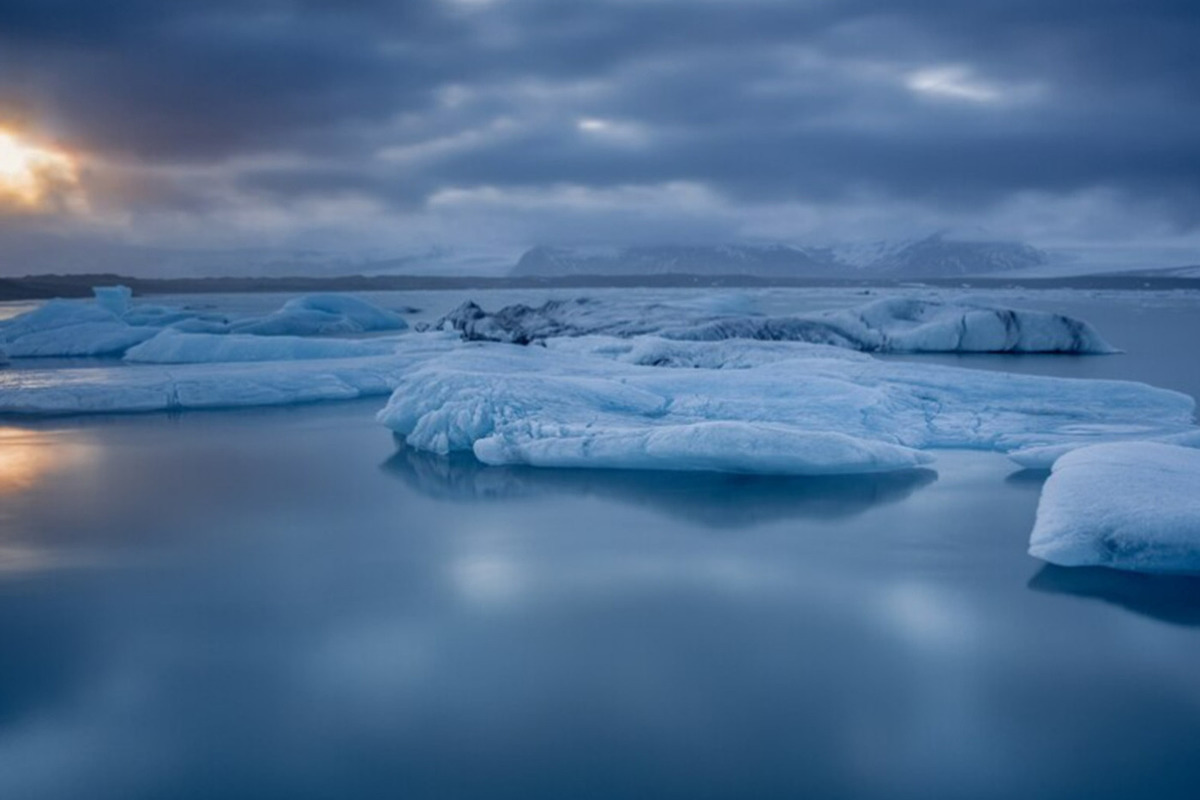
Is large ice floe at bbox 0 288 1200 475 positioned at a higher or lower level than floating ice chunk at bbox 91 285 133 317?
lower

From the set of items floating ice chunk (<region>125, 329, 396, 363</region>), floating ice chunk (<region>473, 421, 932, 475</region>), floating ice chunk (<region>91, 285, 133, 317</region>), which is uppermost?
floating ice chunk (<region>91, 285, 133, 317</region>)

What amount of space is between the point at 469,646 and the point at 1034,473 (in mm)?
4311

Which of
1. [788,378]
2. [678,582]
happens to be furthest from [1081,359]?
[678,582]

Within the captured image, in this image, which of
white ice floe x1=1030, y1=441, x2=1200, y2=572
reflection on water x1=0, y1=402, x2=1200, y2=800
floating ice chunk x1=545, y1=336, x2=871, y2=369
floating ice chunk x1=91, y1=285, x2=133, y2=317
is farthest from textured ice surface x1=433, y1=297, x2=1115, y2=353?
floating ice chunk x1=91, y1=285, x2=133, y2=317

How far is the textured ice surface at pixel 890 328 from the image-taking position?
14.0 m

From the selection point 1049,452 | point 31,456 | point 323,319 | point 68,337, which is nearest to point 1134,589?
point 1049,452

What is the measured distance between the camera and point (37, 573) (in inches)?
150

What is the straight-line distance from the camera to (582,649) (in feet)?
9.55

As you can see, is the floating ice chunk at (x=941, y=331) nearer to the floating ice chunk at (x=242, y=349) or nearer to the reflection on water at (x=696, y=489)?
the floating ice chunk at (x=242, y=349)

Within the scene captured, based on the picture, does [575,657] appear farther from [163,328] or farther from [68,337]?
[68,337]

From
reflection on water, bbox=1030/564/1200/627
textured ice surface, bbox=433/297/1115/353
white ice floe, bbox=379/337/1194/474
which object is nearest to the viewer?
reflection on water, bbox=1030/564/1200/627

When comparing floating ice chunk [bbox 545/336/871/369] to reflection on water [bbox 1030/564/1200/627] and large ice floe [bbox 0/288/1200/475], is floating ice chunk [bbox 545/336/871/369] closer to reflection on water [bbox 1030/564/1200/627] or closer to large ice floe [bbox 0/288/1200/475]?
large ice floe [bbox 0/288/1200/475]

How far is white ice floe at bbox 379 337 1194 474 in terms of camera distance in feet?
18.1

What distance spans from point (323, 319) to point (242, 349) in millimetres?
8802
